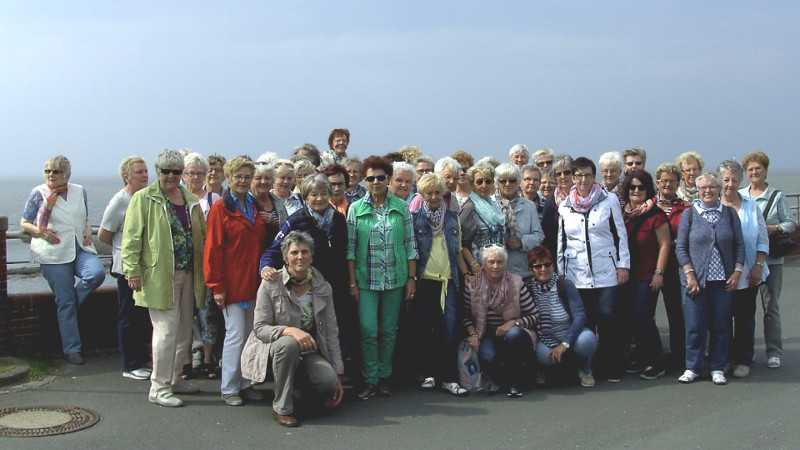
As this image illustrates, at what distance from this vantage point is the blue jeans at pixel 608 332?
7.11 m

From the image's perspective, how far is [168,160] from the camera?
251 inches

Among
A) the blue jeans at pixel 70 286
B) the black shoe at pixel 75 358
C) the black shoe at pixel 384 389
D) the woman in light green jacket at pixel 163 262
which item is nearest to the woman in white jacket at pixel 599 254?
the black shoe at pixel 384 389

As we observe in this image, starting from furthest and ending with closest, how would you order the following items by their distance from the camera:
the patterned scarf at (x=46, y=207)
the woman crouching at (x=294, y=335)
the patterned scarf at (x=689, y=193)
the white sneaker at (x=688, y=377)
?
the patterned scarf at (x=689, y=193), the patterned scarf at (x=46, y=207), the white sneaker at (x=688, y=377), the woman crouching at (x=294, y=335)

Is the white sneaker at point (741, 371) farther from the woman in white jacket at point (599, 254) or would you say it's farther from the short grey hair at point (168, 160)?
the short grey hair at point (168, 160)

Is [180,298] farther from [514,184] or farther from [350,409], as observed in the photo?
[514,184]

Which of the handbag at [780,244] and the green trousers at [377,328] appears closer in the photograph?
the green trousers at [377,328]

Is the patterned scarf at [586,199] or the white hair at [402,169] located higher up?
the white hair at [402,169]

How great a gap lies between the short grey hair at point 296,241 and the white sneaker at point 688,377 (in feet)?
10.9

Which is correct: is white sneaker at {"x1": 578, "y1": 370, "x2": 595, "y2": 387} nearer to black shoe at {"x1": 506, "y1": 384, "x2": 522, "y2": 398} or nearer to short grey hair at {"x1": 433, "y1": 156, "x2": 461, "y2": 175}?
black shoe at {"x1": 506, "y1": 384, "x2": 522, "y2": 398}

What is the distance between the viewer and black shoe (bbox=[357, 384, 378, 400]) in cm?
656

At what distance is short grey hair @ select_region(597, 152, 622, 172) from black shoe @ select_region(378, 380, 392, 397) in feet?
9.63

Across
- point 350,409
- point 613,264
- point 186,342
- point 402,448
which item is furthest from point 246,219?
point 613,264

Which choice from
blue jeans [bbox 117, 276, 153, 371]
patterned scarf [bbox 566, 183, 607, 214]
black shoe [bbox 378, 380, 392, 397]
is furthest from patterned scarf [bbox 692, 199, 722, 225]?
blue jeans [bbox 117, 276, 153, 371]

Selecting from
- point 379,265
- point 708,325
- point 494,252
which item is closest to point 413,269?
point 379,265
